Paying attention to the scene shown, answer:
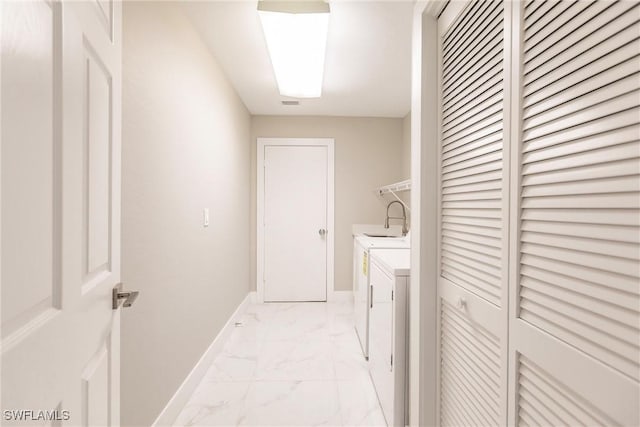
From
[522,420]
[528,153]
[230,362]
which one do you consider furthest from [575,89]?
[230,362]

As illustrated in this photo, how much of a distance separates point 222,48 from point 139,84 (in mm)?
1143

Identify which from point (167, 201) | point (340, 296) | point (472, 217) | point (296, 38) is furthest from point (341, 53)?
point (340, 296)

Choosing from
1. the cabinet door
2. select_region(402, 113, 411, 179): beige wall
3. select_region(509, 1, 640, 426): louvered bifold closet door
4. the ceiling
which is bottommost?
the cabinet door

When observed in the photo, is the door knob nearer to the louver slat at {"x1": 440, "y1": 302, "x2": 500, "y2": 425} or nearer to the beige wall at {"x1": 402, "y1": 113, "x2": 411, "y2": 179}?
the louver slat at {"x1": 440, "y1": 302, "x2": 500, "y2": 425}

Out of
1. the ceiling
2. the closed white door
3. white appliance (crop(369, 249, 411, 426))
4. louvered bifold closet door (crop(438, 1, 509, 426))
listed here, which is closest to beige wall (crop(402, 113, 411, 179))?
→ the ceiling

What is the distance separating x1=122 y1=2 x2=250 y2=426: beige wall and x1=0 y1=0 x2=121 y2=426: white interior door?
1.75ft

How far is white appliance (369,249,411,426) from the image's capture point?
1707 millimetres

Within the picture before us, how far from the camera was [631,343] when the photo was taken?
540 mm

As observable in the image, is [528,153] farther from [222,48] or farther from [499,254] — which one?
[222,48]

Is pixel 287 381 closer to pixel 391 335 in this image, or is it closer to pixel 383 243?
pixel 391 335

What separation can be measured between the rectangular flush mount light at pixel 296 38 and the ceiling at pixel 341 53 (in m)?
0.11

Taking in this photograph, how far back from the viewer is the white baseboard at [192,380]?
5.74 feet

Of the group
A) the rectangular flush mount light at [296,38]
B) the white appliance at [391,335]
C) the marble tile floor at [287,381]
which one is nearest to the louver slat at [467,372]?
the white appliance at [391,335]

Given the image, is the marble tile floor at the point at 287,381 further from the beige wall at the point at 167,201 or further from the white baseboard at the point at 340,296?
the white baseboard at the point at 340,296
